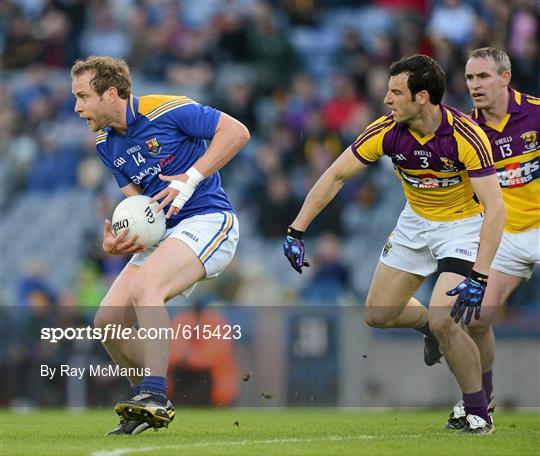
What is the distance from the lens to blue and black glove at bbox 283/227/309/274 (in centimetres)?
761

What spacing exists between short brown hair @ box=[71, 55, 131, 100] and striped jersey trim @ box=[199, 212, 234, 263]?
1.01 metres

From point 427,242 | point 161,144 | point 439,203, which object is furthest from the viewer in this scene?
point 427,242

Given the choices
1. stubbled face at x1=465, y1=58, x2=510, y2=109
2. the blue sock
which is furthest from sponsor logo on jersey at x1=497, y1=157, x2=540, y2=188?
the blue sock

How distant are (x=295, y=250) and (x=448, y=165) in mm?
1098

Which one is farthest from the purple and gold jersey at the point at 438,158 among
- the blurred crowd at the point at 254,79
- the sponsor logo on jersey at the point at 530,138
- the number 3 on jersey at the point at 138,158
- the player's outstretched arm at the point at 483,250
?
the blurred crowd at the point at 254,79

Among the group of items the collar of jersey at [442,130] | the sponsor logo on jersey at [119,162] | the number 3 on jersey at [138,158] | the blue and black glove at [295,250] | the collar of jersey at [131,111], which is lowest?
the blue and black glove at [295,250]

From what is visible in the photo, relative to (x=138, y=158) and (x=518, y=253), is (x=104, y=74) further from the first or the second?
(x=518, y=253)

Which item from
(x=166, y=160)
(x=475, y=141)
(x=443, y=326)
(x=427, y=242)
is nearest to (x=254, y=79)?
(x=427, y=242)

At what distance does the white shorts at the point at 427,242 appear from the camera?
7.88m

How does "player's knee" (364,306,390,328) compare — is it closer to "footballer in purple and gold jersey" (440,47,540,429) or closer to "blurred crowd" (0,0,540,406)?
"footballer in purple and gold jersey" (440,47,540,429)

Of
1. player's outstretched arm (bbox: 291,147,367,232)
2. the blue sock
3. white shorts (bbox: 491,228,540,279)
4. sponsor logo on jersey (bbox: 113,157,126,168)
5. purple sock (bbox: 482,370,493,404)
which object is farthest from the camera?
white shorts (bbox: 491,228,540,279)

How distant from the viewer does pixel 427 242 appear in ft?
26.6

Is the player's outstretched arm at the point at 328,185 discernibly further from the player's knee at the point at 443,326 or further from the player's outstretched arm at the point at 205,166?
the player's knee at the point at 443,326

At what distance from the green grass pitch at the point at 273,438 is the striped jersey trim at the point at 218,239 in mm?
1116
